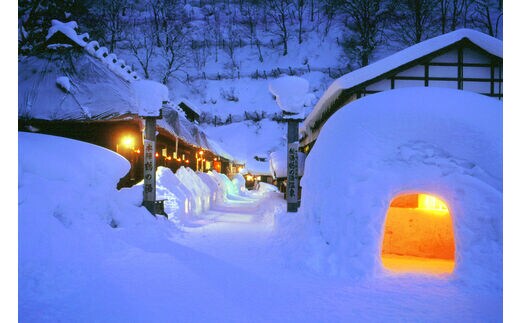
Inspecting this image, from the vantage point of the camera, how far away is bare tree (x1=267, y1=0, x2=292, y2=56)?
180ft

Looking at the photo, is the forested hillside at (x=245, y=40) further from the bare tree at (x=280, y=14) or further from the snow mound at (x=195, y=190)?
the snow mound at (x=195, y=190)

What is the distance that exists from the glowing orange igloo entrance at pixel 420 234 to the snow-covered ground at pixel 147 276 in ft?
7.98

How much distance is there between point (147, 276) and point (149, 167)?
4.93 meters

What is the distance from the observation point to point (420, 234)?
798cm

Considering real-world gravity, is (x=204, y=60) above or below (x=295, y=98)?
above

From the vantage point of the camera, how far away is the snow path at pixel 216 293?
4.03 metres

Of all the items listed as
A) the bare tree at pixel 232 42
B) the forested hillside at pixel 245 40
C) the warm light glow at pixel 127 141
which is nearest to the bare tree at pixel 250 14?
the forested hillside at pixel 245 40

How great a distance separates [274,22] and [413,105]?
188 ft

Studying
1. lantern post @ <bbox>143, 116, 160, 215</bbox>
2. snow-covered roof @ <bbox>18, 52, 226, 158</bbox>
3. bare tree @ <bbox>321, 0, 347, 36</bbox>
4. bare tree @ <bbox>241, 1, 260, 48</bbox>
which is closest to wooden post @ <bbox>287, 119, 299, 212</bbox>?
lantern post @ <bbox>143, 116, 160, 215</bbox>

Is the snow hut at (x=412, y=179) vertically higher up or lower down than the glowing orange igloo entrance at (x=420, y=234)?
higher up

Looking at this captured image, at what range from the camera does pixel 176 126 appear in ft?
46.4

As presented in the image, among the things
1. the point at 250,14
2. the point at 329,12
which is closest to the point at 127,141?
the point at 329,12

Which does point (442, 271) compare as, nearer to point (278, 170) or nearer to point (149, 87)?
point (149, 87)

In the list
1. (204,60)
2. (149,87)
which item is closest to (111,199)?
(149,87)
